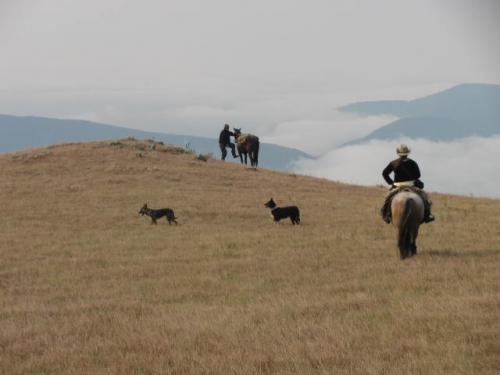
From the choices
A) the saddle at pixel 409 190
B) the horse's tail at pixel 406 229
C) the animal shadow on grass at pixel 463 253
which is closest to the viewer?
the horse's tail at pixel 406 229

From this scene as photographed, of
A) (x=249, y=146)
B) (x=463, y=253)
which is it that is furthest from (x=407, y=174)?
(x=249, y=146)

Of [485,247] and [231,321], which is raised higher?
[485,247]

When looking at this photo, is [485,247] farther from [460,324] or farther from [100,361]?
[100,361]

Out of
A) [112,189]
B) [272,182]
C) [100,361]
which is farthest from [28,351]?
[272,182]

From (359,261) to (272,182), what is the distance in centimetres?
2146

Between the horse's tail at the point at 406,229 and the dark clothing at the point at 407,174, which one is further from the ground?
the dark clothing at the point at 407,174

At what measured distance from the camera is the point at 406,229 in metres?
14.8

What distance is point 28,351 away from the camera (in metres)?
8.84

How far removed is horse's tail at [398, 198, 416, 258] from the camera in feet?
47.7

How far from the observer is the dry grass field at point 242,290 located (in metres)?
7.88

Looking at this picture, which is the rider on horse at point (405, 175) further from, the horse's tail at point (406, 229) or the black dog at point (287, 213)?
the black dog at point (287, 213)

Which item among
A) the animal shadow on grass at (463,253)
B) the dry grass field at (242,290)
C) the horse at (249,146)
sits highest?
the horse at (249,146)

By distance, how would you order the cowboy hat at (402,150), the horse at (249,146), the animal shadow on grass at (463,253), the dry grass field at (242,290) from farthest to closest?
the horse at (249,146), the cowboy hat at (402,150), the animal shadow on grass at (463,253), the dry grass field at (242,290)

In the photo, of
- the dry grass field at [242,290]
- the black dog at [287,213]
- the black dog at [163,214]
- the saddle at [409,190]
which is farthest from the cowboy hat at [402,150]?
the black dog at [163,214]
